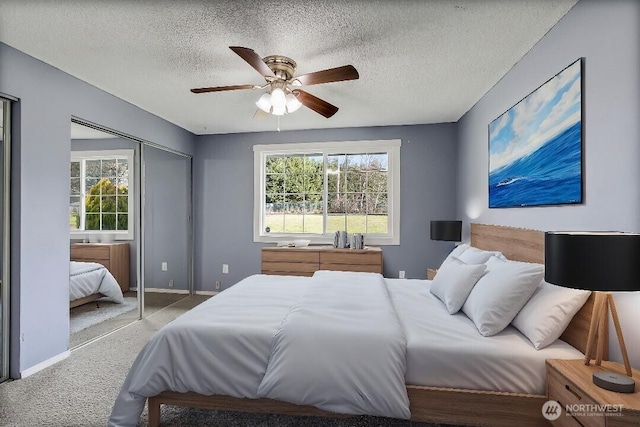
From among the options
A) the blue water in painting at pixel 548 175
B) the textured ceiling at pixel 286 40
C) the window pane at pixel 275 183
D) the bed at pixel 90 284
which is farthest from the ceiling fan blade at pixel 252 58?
the window pane at pixel 275 183

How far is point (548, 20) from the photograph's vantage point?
2.07 m

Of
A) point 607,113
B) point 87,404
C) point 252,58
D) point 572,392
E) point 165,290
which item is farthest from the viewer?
point 165,290

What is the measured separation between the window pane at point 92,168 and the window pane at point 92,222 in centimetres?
40

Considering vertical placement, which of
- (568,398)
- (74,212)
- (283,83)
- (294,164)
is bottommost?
(568,398)

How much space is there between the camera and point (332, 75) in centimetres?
227

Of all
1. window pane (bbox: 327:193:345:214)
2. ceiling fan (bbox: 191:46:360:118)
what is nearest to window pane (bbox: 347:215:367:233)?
window pane (bbox: 327:193:345:214)

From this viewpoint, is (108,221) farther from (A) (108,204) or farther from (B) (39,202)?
(B) (39,202)

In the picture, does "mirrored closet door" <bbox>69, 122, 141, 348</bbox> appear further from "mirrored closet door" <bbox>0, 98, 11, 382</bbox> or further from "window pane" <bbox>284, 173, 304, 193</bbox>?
"window pane" <bbox>284, 173, 304, 193</bbox>

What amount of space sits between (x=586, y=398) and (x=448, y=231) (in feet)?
8.76

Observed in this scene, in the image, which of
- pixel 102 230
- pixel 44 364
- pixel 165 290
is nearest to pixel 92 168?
pixel 102 230

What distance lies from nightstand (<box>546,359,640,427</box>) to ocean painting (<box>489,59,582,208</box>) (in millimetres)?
915

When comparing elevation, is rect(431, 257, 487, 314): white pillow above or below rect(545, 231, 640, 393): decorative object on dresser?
below

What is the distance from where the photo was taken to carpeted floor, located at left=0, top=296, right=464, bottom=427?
196 cm

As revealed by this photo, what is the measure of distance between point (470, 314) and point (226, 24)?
250cm
